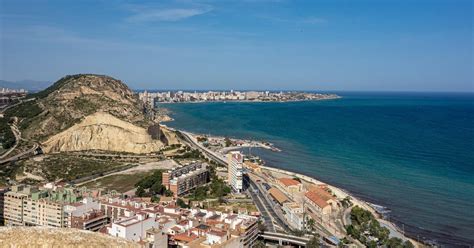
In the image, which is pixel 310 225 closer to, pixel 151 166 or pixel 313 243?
pixel 313 243

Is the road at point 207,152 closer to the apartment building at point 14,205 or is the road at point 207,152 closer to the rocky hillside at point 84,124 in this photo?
the rocky hillside at point 84,124

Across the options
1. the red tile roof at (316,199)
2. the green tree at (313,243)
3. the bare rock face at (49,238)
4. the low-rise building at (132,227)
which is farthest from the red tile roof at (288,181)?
the bare rock face at (49,238)

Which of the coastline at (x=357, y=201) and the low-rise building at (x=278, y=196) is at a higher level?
the low-rise building at (x=278, y=196)

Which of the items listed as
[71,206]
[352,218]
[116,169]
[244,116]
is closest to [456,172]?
[352,218]

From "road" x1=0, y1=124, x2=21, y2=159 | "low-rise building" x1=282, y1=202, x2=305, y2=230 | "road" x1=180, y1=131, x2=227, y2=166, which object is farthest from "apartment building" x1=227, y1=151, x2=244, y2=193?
"road" x1=0, y1=124, x2=21, y2=159

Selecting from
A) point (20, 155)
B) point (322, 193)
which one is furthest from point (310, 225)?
point (20, 155)

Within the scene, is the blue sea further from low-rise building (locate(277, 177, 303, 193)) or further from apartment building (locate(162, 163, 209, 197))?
apartment building (locate(162, 163, 209, 197))
